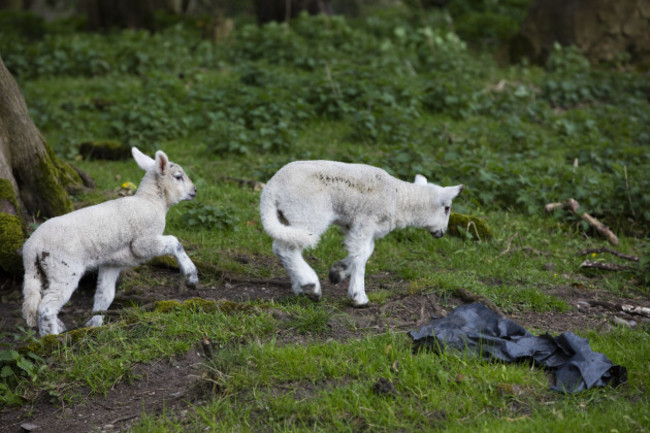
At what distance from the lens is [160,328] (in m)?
5.80

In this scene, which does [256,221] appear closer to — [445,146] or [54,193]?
[54,193]

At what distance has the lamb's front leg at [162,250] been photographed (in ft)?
20.4

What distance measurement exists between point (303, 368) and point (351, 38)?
12.8 m

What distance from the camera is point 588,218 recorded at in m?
9.30

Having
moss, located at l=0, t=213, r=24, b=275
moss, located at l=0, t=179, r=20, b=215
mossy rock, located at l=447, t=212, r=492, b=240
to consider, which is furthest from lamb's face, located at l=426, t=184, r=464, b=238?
moss, located at l=0, t=179, r=20, b=215

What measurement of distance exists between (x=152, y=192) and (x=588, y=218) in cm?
579

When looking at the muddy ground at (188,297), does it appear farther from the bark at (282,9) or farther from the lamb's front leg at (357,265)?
the bark at (282,9)

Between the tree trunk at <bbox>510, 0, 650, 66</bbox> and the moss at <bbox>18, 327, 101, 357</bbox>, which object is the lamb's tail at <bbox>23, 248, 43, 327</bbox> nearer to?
the moss at <bbox>18, 327, 101, 357</bbox>

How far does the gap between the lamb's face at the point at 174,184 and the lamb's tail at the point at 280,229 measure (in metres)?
0.89

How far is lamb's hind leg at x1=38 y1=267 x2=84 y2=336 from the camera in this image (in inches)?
226

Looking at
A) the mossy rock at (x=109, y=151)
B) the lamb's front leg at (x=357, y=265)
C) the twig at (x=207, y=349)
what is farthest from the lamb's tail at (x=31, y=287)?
the mossy rock at (x=109, y=151)

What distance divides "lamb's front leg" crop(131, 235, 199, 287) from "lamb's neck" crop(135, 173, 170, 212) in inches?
16.0

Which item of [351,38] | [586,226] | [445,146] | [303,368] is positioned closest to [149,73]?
[351,38]

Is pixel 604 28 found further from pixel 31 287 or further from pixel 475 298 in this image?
pixel 31 287
